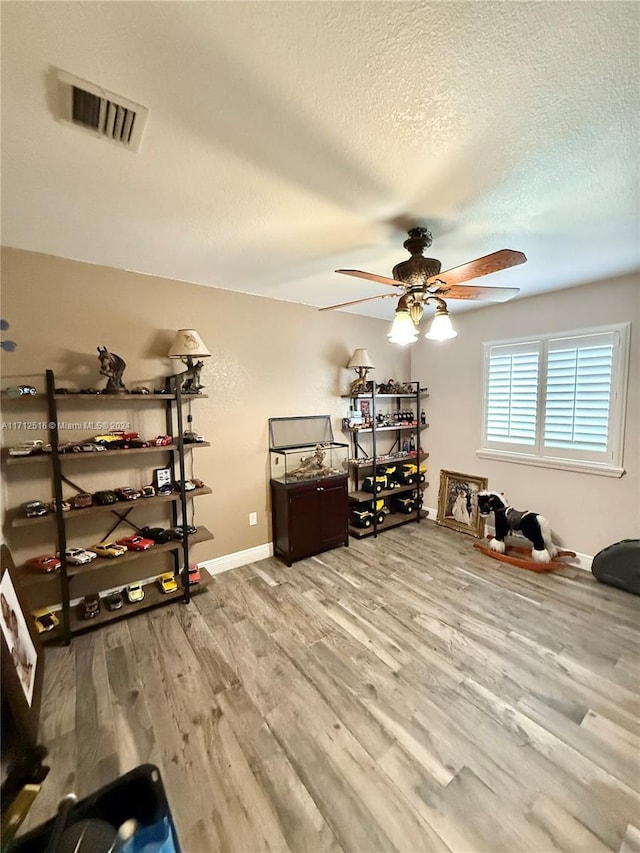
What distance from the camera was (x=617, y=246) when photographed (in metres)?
2.18

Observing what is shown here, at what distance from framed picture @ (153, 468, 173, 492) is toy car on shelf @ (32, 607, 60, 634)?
3.32ft

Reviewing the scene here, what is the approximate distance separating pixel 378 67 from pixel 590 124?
0.82 m

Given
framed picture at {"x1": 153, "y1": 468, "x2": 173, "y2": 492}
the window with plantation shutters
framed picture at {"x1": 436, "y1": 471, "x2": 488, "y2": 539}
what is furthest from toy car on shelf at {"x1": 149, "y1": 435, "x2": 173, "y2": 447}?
the window with plantation shutters

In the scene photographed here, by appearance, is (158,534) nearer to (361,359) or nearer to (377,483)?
(377,483)

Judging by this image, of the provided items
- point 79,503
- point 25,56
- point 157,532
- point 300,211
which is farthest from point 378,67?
point 157,532

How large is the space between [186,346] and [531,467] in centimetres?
345

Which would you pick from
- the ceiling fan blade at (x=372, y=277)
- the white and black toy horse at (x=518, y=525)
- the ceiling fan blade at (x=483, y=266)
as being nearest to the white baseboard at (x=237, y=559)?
the white and black toy horse at (x=518, y=525)

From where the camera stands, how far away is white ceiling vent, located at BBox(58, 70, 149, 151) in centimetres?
102

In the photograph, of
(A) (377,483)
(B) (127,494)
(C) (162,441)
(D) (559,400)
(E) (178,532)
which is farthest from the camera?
(A) (377,483)

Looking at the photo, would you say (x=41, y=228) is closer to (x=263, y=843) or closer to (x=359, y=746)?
(x=263, y=843)

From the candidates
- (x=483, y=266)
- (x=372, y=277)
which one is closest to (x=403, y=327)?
(x=372, y=277)

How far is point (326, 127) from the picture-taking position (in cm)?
119

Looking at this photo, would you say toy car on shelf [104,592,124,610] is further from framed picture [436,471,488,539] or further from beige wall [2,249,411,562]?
framed picture [436,471,488,539]

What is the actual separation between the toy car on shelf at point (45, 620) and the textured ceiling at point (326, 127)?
7.74 feet
